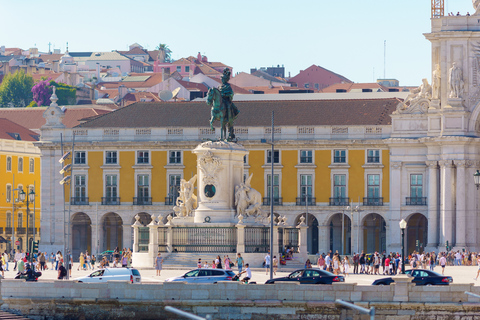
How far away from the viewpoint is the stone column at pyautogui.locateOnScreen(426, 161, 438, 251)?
102 meters

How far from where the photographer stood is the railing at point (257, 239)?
6919 cm

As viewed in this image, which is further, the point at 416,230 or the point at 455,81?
the point at 416,230

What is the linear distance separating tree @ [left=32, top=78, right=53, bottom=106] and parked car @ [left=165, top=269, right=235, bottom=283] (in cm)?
11893

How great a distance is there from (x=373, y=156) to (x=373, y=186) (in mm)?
2102

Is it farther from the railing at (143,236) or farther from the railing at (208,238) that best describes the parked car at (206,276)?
the railing at (143,236)

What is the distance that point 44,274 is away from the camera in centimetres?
7375

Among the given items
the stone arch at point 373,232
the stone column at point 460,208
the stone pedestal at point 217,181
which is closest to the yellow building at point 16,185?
the stone arch at point 373,232

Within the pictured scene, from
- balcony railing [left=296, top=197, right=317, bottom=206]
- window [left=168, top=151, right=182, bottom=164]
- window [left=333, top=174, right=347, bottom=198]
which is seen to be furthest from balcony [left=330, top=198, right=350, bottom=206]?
window [left=168, top=151, right=182, bottom=164]

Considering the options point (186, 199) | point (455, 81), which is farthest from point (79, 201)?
point (186, 199)

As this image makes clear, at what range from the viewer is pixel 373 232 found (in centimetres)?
10675

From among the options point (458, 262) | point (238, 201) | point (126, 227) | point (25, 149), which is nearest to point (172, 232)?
point (238, 201)

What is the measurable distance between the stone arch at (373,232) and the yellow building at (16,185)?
1022 inches

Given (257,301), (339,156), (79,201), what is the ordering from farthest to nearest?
1. (79,201)
2. (339,156)
3. (257,301)

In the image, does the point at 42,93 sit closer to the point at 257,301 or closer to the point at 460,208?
the point at 460,208
